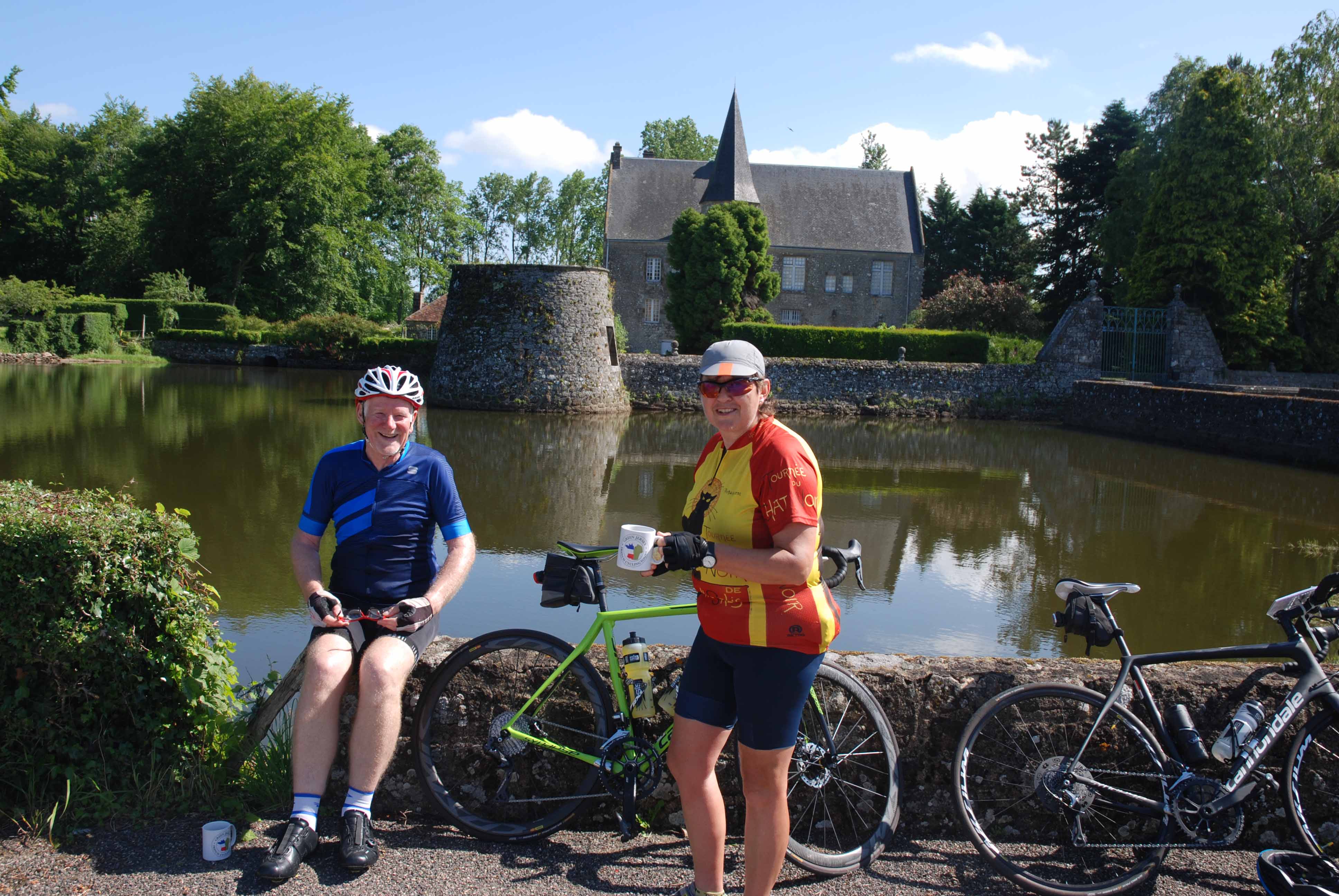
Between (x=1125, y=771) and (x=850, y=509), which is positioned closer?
(x=1125, y=771)

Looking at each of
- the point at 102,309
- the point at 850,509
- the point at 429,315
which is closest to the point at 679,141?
the point at 429,315

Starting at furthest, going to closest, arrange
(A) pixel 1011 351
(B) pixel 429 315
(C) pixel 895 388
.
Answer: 1. (B) pixel 429 315
2. (A) pixel 1011 351
3. (C) pixel 895 388

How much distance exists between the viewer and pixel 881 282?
44656 mm

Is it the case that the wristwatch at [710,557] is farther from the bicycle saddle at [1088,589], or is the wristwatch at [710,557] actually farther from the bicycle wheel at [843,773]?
the bicycle saddle at [1088,589]

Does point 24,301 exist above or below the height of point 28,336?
above

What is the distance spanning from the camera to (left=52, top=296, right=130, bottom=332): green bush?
38969 millimetres

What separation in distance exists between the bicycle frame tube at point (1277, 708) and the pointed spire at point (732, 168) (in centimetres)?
3924

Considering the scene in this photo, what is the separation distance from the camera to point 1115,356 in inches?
1104

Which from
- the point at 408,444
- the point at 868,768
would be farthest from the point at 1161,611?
the point at 408,444

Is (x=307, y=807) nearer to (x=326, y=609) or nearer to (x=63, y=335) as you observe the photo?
(x=326, y=609)

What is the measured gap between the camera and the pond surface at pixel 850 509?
696 centimetres

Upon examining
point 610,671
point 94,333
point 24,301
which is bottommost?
point 610,671

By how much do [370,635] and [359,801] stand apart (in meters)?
0.53

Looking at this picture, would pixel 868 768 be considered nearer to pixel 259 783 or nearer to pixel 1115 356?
pixel 259 783
